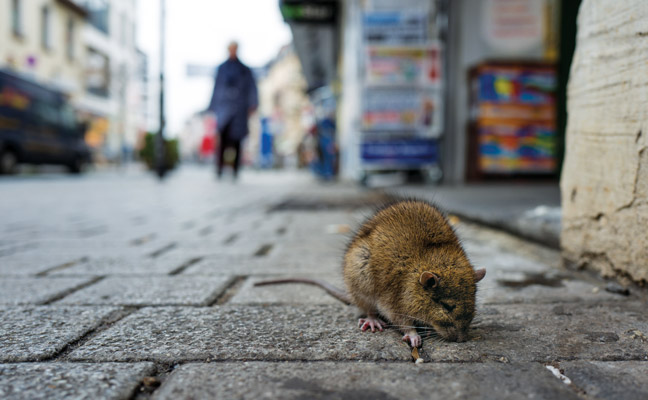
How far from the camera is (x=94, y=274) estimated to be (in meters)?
2.56

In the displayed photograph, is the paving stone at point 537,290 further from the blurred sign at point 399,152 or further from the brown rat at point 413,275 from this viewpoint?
the blurred sign at point 399,152

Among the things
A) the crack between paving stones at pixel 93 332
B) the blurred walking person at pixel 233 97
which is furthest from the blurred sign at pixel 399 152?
the crack between paving stones at pixel 93 332

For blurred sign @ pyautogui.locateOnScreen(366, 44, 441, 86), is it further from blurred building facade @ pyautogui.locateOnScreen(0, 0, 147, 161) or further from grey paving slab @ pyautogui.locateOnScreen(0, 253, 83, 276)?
blurred building facade @ pyautogui.locateOnScreen(0, 0, 147, 161)

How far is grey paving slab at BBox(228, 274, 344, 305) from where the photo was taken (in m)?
2.06

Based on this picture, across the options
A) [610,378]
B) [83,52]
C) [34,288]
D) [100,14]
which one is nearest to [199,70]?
[34,288]

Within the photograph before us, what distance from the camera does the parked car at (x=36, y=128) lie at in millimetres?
14556

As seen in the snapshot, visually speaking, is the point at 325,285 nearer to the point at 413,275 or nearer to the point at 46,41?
the point at 413,275

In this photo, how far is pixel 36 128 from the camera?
16078 millimetres

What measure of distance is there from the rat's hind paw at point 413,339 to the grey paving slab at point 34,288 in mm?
1423

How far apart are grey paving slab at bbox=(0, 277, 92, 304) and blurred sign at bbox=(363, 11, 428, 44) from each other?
6755mm

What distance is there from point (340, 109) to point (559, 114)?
8.07 meters

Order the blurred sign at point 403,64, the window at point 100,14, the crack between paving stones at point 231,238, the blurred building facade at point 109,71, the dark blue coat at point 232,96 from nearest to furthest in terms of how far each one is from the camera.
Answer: the crack between paving stones at point 231,238
the blurred sign at point 403,64
the dark blue coat at point 232,96
the blurred building facade at point 109,71
the window at point 100,14

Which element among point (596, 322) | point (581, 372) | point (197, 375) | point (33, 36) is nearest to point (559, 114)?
point (596, 322)

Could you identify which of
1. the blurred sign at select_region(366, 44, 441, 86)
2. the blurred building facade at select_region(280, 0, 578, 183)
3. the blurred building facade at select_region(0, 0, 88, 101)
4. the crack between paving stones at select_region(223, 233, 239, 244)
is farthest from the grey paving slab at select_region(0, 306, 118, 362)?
the blurred building facade at select_region(0, 0, 88, 101)
